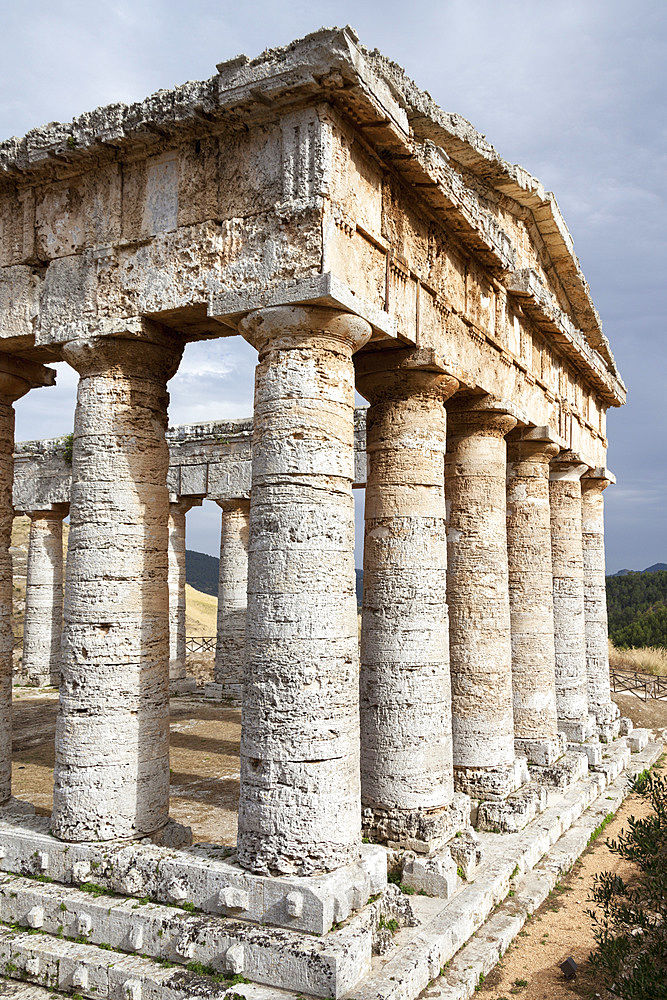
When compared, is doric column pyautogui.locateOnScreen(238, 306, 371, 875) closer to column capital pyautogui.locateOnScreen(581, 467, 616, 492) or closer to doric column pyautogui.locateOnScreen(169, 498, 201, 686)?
column capital pyautogui.locateOnScreen(581, 467, 616, 492)

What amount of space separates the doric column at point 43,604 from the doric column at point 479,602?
53.0ft

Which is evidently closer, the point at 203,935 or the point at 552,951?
the point at 203,935

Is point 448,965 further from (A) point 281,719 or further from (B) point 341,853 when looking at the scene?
(A) point 281,719

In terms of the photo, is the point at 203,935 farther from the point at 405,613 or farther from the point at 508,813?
the point at 508,813

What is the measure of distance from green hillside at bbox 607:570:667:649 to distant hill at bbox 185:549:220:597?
6045 centimetres

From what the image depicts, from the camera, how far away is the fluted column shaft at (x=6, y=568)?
30.9ft

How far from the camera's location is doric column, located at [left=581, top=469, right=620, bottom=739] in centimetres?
1872

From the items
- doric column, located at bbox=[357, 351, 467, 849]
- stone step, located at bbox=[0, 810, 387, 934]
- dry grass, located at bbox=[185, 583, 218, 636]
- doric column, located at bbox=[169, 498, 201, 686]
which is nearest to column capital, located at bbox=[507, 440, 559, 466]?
doric column, located at bbox=[357, 351, 467, 849]

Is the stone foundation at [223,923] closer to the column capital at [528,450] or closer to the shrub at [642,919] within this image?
the shrub at [642,919]

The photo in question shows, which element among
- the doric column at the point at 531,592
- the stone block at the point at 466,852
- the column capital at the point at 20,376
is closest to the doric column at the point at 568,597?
the doric column at the point at 531,592

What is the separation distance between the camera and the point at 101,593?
827 centimetres

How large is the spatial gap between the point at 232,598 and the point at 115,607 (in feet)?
43.8

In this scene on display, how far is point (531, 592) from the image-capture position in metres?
14.3

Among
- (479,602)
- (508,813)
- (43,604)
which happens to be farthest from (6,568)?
(43,604)
